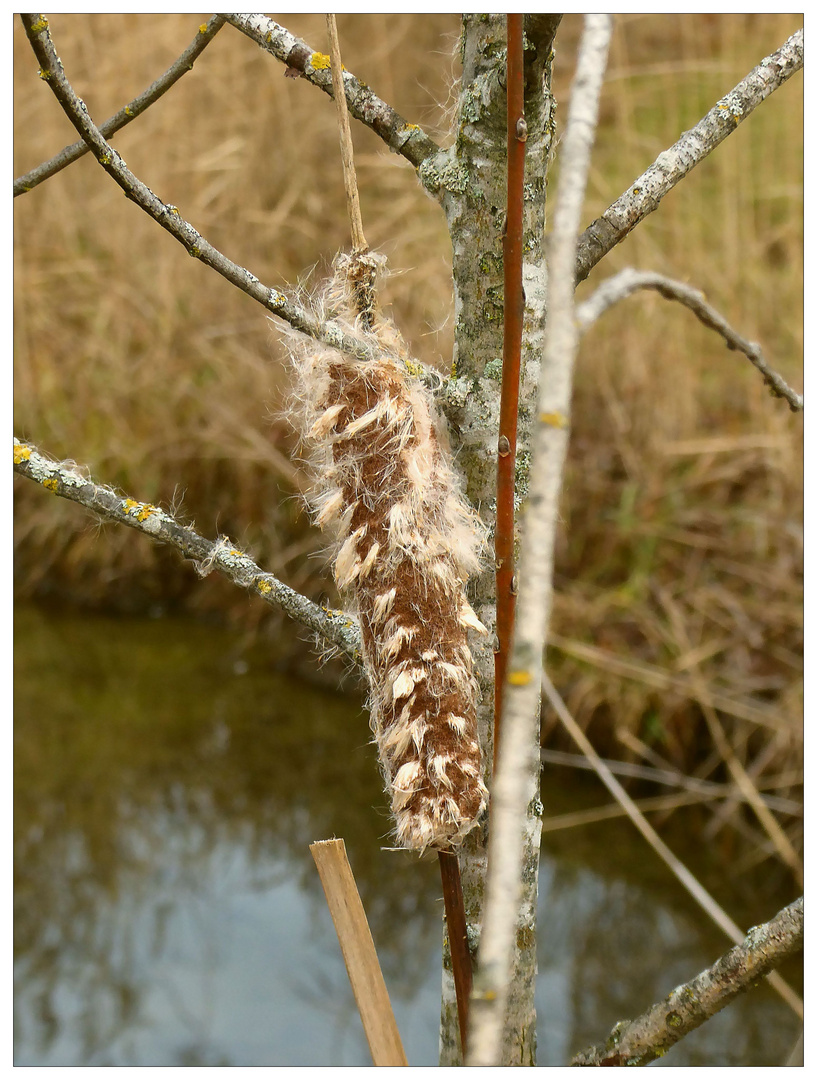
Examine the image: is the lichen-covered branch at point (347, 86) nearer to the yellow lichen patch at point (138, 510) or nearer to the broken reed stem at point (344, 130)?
the broken reed stem at point (344, 130)

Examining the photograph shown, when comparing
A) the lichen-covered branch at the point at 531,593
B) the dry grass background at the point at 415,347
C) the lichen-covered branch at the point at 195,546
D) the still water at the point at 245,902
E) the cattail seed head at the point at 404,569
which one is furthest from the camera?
the dry grass background at the point at 415,347

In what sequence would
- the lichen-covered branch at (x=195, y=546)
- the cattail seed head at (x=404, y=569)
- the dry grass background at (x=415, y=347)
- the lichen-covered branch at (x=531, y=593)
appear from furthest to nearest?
1. the dry grass background at (x=415, y=347)
2. the lichen-covered branch at (x=195, y=546)
3. the cattail seed head at (x=404, y=569)
4. the lichen-covered branch at (x=531, y=593)

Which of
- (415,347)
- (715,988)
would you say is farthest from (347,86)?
(415,347)

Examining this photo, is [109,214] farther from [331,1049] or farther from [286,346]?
[286,346]

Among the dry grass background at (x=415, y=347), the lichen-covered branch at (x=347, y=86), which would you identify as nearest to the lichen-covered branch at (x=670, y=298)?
the lichen-covered branch at (x=347, y=86)

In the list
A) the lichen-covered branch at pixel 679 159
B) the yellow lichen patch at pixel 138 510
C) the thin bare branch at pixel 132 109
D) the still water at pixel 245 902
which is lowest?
the still water at pixel 245 902

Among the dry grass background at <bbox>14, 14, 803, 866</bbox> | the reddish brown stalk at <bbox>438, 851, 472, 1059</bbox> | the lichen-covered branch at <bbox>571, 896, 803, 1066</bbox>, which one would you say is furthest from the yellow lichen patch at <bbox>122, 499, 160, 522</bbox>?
the dry grass background at <bbox>14, 14, 803, 866</bbox>

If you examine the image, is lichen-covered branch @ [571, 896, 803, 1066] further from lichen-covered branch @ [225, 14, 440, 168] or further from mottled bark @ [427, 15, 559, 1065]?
lichen-covered branch @ [225, 14, 440, 168]

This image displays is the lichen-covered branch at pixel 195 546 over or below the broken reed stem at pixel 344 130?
below
